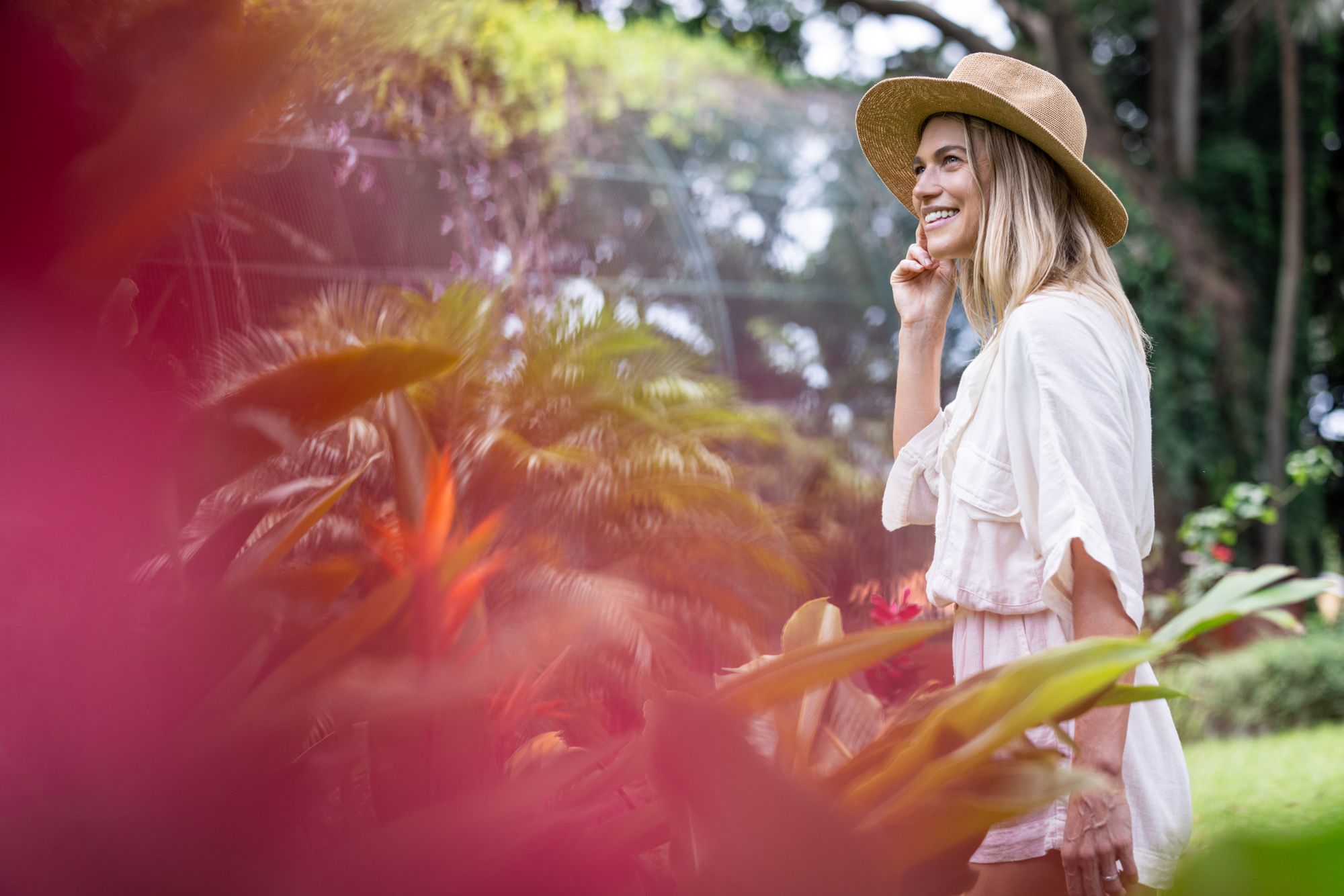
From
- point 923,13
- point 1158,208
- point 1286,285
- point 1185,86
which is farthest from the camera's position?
point 1185,86

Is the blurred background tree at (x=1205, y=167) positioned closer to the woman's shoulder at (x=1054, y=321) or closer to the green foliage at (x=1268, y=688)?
the green foliage at (x=1268, y=688)

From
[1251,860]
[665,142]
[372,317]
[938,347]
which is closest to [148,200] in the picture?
[1251,860]

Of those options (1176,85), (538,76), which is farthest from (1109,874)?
(1176,85)

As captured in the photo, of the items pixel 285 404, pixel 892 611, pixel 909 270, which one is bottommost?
pixel 892 611

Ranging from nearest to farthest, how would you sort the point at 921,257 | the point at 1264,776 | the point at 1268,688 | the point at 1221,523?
the point at 921,257 → the point at 1264,776 → the point at 1221,523 → the point at 1268,688

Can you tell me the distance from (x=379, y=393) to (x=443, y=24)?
5884mm

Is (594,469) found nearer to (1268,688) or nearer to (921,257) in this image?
(921,257)

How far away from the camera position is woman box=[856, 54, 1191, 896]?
1.14m

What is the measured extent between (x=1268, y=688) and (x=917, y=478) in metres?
7.09

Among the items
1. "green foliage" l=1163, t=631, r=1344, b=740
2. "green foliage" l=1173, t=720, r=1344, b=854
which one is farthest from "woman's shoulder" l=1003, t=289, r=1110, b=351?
"green foliage" l=1163, t=631, r=1344, b=740

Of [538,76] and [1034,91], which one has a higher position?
[1034,91]

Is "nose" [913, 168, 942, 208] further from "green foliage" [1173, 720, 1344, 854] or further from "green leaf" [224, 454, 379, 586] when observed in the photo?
"green foliage" [1173, 720, 1344, 854]

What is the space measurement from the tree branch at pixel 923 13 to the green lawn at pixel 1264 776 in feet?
19.4

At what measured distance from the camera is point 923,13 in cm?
952
